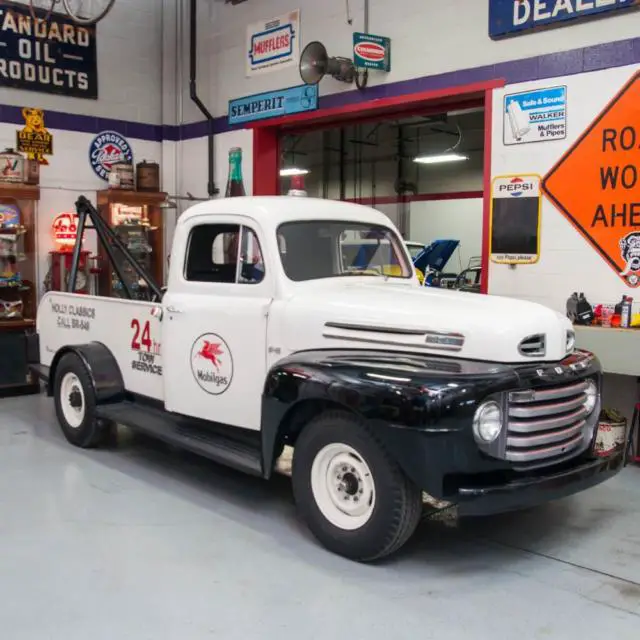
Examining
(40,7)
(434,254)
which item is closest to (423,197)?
(434,254)

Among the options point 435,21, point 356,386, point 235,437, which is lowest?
point 235,437

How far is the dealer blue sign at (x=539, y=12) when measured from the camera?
5.38 metres

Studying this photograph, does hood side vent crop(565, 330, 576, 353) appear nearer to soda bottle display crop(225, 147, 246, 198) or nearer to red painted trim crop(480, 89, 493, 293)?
red painted trim crop(480, 89, 493, 293)

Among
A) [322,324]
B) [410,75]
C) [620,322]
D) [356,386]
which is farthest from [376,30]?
[356,386]

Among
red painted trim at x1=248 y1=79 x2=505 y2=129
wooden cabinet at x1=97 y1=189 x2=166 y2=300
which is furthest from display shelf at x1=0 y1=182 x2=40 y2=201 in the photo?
red painted trim at x1=248 y1=79 x2=505 y2=129

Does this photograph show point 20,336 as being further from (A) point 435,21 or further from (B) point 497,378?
(B) point 497,378

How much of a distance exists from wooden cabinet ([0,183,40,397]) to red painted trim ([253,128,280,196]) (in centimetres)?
236

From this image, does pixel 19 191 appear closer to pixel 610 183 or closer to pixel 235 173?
pixel 235 173

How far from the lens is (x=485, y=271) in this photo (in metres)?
6.26

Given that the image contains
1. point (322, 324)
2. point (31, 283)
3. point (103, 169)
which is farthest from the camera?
point (103, 169)

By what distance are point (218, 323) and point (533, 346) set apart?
182 cm

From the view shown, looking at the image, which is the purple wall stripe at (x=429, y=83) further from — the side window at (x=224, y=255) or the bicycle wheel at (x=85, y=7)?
the side window at (x=224, y=255)

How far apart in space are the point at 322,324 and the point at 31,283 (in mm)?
5369

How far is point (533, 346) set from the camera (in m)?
3.55
